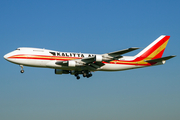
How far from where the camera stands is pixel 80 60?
43531mm

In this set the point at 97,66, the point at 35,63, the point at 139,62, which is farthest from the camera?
the point at 139,62

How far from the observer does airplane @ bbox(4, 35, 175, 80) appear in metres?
42.5

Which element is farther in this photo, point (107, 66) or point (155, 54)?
A: point (155, 54)

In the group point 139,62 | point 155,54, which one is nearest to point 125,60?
point 139,62

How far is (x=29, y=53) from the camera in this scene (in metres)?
42.8

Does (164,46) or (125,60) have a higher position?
(164,46)

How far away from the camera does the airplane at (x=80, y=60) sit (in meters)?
42.5

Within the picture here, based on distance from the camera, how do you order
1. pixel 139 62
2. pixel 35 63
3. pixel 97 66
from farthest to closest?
pixel 139 62, pixel 97 66, pixel 35 63

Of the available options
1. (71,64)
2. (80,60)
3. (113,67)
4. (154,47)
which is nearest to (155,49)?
(154,47)

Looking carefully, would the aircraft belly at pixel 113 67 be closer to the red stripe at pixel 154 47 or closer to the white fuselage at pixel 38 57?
the red stripe at pixel 154 47

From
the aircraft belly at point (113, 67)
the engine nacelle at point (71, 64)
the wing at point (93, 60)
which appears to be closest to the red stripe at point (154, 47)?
the aircraft belly at point (113, 67)

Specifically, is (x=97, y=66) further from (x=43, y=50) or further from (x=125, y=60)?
(x=43, y=50)

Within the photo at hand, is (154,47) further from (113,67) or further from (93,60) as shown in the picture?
(93,60)

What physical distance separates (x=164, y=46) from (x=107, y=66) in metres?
12.6
